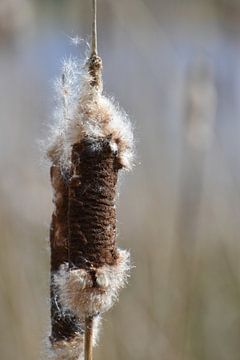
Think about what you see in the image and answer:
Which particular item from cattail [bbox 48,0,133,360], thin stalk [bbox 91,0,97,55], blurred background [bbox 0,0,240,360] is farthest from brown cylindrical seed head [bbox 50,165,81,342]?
blurred background [bbox 0,0,240,360]

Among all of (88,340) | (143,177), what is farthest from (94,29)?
(143,177)

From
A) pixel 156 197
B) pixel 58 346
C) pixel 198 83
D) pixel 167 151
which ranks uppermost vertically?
pixel 167 151

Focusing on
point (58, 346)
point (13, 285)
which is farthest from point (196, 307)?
point (58, 346)

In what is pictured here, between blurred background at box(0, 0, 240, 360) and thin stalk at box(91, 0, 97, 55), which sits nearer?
thin stalk at box(91, 0, 97, 55)

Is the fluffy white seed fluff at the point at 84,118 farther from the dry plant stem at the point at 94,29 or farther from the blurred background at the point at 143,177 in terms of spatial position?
the blurred background at the point at 143,177

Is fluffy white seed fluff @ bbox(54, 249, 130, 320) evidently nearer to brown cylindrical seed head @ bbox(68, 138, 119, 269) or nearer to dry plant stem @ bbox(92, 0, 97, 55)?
brown cylindrical seed head @ bbox(68, 138, 119, 269)

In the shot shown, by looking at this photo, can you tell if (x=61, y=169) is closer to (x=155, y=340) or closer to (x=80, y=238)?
(x=80, y=238)

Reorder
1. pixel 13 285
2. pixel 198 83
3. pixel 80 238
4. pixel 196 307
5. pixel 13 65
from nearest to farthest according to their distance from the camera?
pixel 80 238 → pixel 198 83 → pixel 13 285 → pixel 13 65 → pixel 196 307
